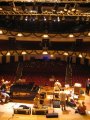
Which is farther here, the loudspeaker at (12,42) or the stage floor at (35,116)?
the loudspeaker at (12,42)

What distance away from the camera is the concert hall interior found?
1821 centimetres

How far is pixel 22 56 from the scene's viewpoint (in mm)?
27875

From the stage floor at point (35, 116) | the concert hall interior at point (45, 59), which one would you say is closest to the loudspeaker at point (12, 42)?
the concert hall interior at point (45, 59)

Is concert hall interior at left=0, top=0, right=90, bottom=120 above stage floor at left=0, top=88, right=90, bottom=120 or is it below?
above

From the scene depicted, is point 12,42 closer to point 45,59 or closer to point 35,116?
point 45,59

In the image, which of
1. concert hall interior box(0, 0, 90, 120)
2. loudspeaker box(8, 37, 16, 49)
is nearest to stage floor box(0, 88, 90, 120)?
concert hall interior box(0, 0, 90, 120)

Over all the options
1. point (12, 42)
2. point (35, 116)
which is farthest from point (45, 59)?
point (35, 116)

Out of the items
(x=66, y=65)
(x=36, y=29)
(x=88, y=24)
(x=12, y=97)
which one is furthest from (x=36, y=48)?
(x=12, y=97)

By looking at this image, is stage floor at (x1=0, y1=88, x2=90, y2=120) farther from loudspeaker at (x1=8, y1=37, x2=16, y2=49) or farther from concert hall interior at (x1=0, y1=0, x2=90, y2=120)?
loudspeaker at (x1=8, y1=37, x2=16, y2=49)

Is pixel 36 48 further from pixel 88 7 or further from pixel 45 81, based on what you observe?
pixel 88 7

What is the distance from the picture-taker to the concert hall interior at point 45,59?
18.2m

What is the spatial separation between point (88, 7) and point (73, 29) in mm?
2591

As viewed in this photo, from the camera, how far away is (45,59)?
28328mm

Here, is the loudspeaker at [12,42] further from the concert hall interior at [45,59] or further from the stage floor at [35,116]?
the stage floor at [35,116]
